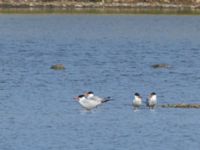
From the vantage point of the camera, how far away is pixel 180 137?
80.5 ft

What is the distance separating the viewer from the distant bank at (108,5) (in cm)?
8288

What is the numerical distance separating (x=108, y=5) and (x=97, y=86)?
170ft

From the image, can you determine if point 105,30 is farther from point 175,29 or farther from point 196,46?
point 196,46

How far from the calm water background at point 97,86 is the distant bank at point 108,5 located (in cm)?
1387

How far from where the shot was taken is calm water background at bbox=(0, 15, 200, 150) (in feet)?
80.2


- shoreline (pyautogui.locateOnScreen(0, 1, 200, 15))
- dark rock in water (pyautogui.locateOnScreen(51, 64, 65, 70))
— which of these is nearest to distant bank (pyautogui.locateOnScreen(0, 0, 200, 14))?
shoreline (pyautogui.locateOnScreen(0, 1, 200, 15))

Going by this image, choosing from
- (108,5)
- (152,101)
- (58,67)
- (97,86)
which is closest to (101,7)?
(108,5)

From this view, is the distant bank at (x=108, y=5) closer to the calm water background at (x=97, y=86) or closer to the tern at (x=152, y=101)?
the calm water background at (x=97, y=86)

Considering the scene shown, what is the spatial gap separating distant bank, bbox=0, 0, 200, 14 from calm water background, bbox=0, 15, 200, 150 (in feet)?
45.5

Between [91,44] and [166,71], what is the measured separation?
53.2 ft

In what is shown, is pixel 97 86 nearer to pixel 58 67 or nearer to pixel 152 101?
pixel 152 101

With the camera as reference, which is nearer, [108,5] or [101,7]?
[101,7]

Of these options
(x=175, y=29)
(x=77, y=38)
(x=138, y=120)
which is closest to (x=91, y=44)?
(x=77, y=38)

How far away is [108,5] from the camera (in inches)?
3391
